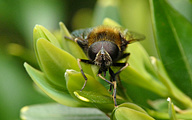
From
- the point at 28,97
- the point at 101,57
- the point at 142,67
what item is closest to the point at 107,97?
the point at 101,57

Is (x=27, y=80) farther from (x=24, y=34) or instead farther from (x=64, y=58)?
(x=64, y=58)

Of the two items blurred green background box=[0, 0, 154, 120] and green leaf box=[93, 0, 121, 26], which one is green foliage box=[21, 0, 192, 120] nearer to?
green leaf box=[93, 0, 121, 26]

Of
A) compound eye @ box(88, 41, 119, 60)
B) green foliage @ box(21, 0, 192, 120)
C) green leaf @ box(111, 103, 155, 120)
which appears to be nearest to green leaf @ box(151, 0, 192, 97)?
green foliage @ box(21, 0, 192, 120)

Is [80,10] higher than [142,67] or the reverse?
higher

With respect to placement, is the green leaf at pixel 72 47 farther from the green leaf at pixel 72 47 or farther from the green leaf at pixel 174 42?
the green leaf at pixel 174 42

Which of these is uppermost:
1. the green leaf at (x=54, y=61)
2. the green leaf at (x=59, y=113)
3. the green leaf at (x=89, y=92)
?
the green leaf at (x=54, y=61)

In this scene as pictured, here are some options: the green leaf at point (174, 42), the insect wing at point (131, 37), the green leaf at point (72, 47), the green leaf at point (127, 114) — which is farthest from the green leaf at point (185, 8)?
the green leaf at point (127, 114)

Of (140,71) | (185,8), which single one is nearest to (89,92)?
(140,71)

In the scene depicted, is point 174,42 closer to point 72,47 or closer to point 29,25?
point 72,47
